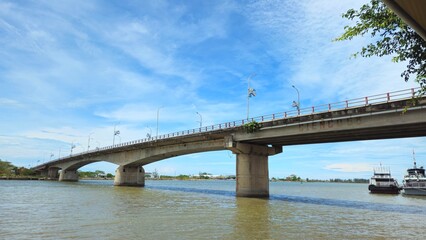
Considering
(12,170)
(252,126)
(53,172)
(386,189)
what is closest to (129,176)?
(252,126)

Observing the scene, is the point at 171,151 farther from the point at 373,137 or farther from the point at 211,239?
the point at 211,239

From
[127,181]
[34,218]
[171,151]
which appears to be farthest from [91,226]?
[127,181]

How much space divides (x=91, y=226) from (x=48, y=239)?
3.62 m

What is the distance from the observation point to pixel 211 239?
14.1m

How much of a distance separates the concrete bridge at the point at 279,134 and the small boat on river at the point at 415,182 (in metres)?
30.1

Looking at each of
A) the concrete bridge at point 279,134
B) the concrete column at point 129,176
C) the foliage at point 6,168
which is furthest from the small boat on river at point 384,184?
the foliage at point 6,168

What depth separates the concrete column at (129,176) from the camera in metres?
81.7

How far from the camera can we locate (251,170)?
46.8 m

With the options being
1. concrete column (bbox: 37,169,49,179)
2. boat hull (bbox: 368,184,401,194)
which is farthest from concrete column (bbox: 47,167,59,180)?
boat hull (bbox: 368,184,401,194)

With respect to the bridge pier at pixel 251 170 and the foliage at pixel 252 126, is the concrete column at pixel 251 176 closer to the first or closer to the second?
the bridge pier at pixel 251 170

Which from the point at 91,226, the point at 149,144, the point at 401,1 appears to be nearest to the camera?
the point at 401,1

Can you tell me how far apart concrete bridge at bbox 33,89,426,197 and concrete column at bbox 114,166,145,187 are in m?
0.31

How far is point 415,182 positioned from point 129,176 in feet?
227

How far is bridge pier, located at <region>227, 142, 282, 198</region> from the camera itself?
45906 mm
